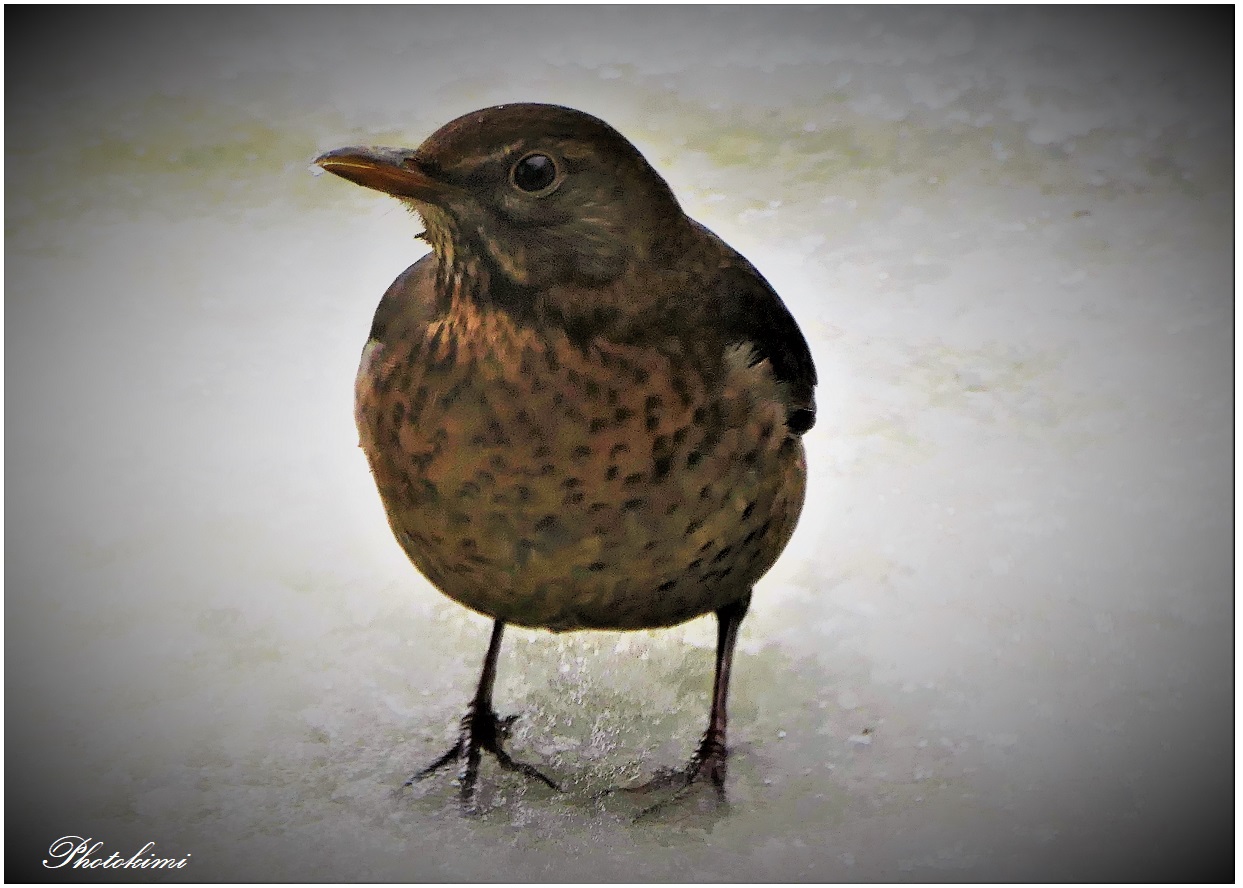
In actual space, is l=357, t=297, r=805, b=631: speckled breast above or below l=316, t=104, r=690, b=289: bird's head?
below

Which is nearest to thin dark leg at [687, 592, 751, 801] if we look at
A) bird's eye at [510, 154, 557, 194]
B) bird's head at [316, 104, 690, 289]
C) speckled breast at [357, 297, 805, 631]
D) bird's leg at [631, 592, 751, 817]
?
bird's leg at [631, 592, 751, 817]

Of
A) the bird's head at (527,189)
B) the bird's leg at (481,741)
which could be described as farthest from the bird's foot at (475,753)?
the bird's head at (527,189)

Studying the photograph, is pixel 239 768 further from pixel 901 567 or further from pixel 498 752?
pixel 901 567

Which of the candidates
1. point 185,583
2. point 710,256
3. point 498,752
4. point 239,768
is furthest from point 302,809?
point 710,256

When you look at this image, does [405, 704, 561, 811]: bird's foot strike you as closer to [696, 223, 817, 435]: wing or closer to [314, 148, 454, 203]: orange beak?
[696, 223, 817, 435]: wing

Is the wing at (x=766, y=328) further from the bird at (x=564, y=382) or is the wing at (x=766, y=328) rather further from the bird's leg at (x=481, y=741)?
the bird's leg at (x=481, y=741)
